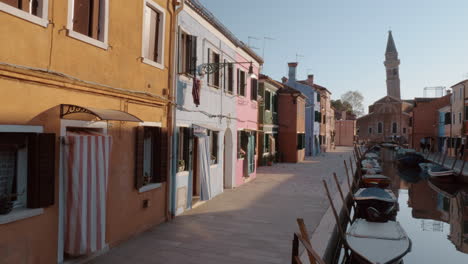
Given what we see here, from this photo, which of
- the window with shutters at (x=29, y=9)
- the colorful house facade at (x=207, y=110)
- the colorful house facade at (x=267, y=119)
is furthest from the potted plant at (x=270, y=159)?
the window with shutters at (x=29, y=9)

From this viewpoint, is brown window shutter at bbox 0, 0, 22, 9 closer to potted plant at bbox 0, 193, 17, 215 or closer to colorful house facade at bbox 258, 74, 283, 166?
potted plant at bbox 0, 193, 17, 215

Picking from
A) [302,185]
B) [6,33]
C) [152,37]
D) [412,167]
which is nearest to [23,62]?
[6,33]

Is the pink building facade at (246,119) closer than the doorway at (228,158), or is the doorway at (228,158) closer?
the doorway at (228,158)

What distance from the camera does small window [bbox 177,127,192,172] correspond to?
10.7 metres

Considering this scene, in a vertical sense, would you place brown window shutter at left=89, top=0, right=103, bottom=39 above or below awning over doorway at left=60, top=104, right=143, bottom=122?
above

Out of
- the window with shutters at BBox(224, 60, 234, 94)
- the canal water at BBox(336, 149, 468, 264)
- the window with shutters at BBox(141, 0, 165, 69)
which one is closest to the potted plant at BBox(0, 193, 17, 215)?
the window with shutters at BBox(141, 0, 165, 69)

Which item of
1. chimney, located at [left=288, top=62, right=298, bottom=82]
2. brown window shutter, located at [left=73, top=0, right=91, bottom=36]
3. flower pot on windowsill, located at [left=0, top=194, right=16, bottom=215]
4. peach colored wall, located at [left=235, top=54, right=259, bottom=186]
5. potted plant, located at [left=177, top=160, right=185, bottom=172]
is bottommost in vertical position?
flower pot on windowsill, located at [left=0, top=194, right=16, bottom=215]

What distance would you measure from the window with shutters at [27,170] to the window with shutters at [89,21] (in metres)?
1.94

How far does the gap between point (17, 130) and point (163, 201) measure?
4883 millimetres

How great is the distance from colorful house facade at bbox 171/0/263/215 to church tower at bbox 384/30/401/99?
271 feet

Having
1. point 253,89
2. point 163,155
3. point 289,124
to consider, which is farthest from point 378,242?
point 289,124

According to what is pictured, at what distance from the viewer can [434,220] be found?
1530 centimetres

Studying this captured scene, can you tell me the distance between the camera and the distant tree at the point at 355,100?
92463 millimetres

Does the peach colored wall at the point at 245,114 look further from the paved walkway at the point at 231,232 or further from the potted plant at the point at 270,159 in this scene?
the potted plant at the point at 270,159
